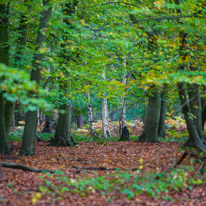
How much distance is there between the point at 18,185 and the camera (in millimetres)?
6461

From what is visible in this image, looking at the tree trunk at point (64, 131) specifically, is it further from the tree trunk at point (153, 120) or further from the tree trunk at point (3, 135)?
the tree trunk at point (153, 120)

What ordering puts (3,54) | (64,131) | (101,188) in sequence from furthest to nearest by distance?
1. (64,131)
2. (3,54)
3. (101,188)

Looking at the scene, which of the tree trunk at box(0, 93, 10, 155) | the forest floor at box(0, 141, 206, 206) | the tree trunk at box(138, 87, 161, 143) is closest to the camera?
the forest floor at box(0, 141, 206, 206)

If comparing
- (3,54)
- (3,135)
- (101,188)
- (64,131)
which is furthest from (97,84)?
(101,188)

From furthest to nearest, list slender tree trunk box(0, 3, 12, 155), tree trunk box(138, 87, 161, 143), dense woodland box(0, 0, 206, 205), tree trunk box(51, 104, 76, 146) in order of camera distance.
Result: tree trunk box(138, 87, 161, 143) → tree trunk box(51, 104, 76, 146) → slender tree trunk box(0, 3, 12, 155) → dense woodland box(0, 0, 206, 205)

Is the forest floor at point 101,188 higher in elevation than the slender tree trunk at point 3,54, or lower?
lower

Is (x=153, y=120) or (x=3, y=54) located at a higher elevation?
(x=3, y=54)

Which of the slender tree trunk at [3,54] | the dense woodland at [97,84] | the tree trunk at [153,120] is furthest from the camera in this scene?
the tree trunk at [153,120]

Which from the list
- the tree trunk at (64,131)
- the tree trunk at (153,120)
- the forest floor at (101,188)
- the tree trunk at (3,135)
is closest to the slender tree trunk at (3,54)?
the tree trunk at (3,135)

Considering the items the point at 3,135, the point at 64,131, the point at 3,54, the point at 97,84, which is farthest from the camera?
the point at 64,131

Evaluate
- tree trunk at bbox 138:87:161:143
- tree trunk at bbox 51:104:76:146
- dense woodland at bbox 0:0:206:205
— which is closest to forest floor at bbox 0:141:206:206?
dense woodland at bbox 0:0:206:205

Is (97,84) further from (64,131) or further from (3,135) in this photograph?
(3,135)

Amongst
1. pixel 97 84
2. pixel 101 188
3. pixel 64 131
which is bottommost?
pixel 101 188

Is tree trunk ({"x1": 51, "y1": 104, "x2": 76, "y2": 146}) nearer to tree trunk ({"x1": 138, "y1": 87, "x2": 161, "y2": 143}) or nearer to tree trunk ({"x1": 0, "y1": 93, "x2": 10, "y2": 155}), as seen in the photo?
tree trunk ({"x1": 0, "y1": 93, "x2": 10, "y2": 155})
